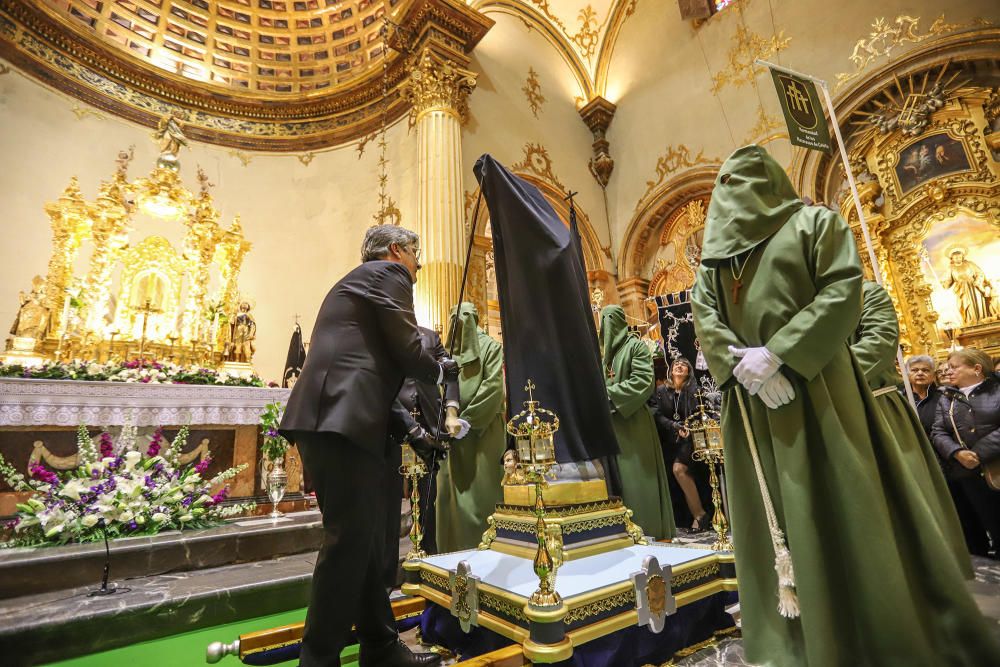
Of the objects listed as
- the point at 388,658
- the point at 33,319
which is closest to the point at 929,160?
the point at 388,658

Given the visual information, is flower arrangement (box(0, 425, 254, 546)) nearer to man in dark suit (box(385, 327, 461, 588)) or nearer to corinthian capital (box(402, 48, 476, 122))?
man in dark suit (box(385, 327, 461, 588))

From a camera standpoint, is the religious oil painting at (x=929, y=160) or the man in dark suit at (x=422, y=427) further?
the religious oil painting at (x=929, y=160)

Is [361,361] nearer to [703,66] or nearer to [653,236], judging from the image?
[653,236]

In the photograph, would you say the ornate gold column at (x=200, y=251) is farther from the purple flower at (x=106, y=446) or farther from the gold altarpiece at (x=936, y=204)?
the gold altarpiece at (x=936, y=204)

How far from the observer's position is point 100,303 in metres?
6.91

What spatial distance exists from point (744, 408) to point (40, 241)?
970cm

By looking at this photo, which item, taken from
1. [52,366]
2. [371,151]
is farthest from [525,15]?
[52,366]

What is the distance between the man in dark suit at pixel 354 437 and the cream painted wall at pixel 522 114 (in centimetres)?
669

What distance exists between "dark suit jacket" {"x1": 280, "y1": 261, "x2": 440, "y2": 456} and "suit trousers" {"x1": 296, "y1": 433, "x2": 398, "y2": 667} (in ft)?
0.27

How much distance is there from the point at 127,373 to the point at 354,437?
4758 mm

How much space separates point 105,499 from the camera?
347cm

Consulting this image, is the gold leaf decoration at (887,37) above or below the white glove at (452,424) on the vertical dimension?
above

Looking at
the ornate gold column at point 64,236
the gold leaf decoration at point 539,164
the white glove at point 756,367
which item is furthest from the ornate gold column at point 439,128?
the white glove at point 756,367

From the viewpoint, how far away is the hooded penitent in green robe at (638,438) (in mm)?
3705
